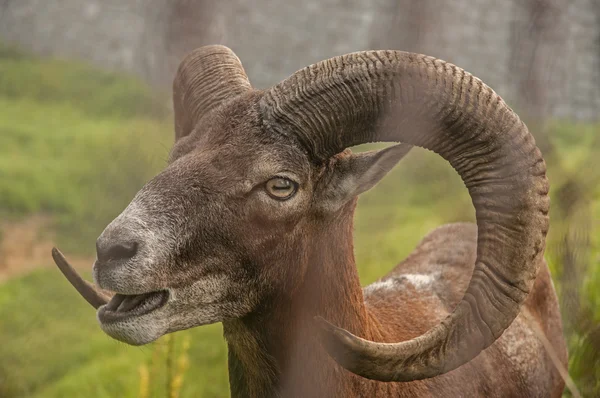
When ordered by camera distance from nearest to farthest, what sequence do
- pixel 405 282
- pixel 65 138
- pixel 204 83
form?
1. pixel 204 83
2. pixel 405 282
3. pixel 65 138

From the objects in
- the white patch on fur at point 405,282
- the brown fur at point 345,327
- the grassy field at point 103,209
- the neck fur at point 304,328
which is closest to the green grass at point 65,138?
the grassy field at point 103,209

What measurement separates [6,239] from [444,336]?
12.3 metres

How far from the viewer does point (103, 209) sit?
35.7ft

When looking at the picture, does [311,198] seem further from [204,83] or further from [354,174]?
[204,83]

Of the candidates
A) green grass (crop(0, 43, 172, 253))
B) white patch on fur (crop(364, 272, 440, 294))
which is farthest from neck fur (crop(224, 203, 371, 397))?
green grass (crop(0, 43, 172, 253))

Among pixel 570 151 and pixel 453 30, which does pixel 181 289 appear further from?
pixel 570 151

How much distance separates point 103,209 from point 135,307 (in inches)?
283

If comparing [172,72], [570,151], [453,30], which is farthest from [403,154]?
[570,151]

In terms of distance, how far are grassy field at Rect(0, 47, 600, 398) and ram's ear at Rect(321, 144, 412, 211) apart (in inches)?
58.4

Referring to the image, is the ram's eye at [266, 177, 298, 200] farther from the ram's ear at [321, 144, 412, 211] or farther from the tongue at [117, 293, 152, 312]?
the tongue at [117, 293, 152, 312]

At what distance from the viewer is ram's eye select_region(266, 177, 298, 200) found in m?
4.07

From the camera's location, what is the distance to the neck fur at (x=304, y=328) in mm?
4289

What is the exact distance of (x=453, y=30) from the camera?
49.1 feet

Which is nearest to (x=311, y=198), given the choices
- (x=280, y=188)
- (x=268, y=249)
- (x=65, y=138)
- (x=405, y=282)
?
(x=280, y=188)
